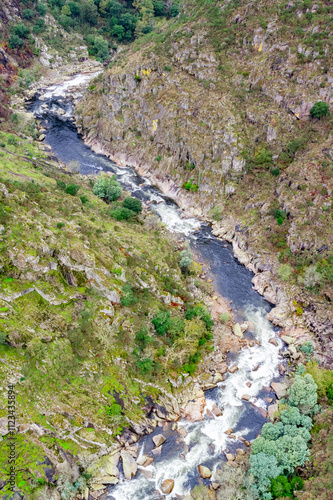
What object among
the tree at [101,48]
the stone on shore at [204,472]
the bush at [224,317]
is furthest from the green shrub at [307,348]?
the tree at [101,48]

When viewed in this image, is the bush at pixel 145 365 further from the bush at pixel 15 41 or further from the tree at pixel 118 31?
the tree at pixel 118 31

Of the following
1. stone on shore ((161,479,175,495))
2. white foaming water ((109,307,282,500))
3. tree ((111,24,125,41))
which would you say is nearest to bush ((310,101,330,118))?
white foaming water ((109,307,282,500))

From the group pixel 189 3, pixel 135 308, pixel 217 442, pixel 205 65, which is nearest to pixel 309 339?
pixel 217 442

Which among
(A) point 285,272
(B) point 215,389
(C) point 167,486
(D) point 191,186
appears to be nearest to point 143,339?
(B) point 215,389

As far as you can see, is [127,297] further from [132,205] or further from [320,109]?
[320,109]

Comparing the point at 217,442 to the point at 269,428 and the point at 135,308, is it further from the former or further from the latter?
the point at 135,308

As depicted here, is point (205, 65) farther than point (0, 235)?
Yes
